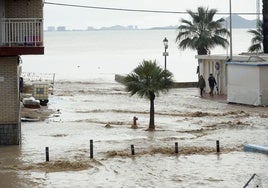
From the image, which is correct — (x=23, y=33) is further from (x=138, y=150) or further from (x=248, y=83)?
(x=248, y=83)

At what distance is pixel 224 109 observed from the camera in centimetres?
3750

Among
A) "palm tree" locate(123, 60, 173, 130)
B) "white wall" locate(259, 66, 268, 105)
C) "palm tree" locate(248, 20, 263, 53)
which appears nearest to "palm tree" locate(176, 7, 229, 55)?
"palm tree" locate(248, 20, 263, 53)

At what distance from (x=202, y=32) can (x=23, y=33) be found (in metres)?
37.1

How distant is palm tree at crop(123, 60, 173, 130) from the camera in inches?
1092

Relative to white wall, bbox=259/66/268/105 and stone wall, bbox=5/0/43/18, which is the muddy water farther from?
stone wall, bbox=5/0/43/18

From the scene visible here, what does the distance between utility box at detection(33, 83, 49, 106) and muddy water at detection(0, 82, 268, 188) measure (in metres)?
1.61

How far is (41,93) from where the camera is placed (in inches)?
1560

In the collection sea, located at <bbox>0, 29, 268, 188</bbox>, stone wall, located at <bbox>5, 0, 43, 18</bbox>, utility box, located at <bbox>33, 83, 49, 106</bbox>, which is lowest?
sea, located at <bbox>0, 29, 268, 188</bbox>

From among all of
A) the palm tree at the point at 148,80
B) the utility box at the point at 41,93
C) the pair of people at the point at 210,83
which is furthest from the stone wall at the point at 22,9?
the pair of people at the point at 210,83

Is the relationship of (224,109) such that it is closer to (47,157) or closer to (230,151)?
(230,151)

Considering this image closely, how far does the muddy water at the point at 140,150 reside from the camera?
18578 millimetres

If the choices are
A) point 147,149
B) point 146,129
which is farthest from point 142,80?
point 147,149

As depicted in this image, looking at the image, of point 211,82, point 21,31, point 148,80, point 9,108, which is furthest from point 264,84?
point 9,108

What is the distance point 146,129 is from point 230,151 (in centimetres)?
628
